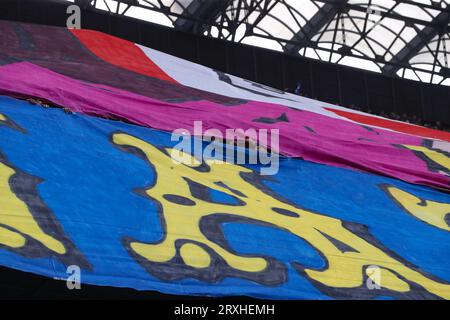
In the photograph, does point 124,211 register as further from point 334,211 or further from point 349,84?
point 349,84

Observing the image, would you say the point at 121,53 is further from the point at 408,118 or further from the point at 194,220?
the point at 408,118

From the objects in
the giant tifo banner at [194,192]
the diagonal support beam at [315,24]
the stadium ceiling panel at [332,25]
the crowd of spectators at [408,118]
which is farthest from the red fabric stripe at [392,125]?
the diagonal support beam at [315,24]

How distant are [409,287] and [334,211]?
1.42m

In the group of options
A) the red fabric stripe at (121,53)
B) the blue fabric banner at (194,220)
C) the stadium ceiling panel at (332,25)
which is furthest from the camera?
the stadium ceiling panel at (332,25)

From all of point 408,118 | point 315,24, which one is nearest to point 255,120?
point 315,24

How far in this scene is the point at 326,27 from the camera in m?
21.1

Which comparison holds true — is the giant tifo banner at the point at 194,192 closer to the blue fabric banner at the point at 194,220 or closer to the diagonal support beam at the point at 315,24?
the blue fabric banner at the point at 194,220

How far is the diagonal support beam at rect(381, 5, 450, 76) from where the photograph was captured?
21.1m

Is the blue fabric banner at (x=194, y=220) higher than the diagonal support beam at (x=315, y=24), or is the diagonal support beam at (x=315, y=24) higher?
the diagonal support beam at (x=315, y=24)

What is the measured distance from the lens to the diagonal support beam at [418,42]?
2109cm

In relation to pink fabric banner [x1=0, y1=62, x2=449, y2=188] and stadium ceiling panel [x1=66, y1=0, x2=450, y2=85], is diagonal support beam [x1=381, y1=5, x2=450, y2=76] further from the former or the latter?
pink fabric banner [x1=0, y1=62, x2=449, y2=188]

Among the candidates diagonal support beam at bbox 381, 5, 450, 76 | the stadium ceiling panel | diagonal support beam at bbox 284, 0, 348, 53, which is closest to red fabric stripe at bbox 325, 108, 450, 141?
the stadium ceiling panel

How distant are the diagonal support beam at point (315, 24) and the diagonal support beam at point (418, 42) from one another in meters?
2.10

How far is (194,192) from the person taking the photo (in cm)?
Result: 948
